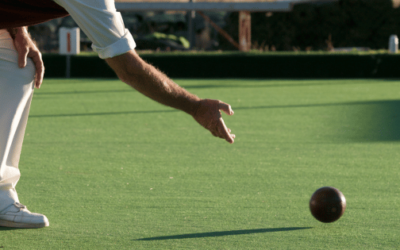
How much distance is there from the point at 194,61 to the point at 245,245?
15.6 metres

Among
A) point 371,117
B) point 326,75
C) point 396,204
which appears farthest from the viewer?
point 326,75

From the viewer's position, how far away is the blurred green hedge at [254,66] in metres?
18.0

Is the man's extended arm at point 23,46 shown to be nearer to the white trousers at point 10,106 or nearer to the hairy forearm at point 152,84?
the white trousers at point 10,106

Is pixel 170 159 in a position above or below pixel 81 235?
below

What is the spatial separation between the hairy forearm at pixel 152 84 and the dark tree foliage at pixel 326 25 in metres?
26.5

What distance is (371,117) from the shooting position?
29.3 ft

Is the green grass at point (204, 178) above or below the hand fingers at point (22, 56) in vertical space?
below

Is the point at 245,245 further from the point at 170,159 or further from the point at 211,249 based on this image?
the point at 170,159

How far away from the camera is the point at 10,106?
3.48 meters

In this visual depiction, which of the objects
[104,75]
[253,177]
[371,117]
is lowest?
[104,75]

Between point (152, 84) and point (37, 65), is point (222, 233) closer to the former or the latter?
point (152, 84)

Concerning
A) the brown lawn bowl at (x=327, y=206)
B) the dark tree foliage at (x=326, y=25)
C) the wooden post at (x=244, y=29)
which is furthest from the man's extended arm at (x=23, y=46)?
the dark tree foliage at (x=326, y=25)

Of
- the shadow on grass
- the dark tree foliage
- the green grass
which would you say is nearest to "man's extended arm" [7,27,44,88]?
the green grass

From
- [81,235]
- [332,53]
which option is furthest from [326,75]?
[81,235]
